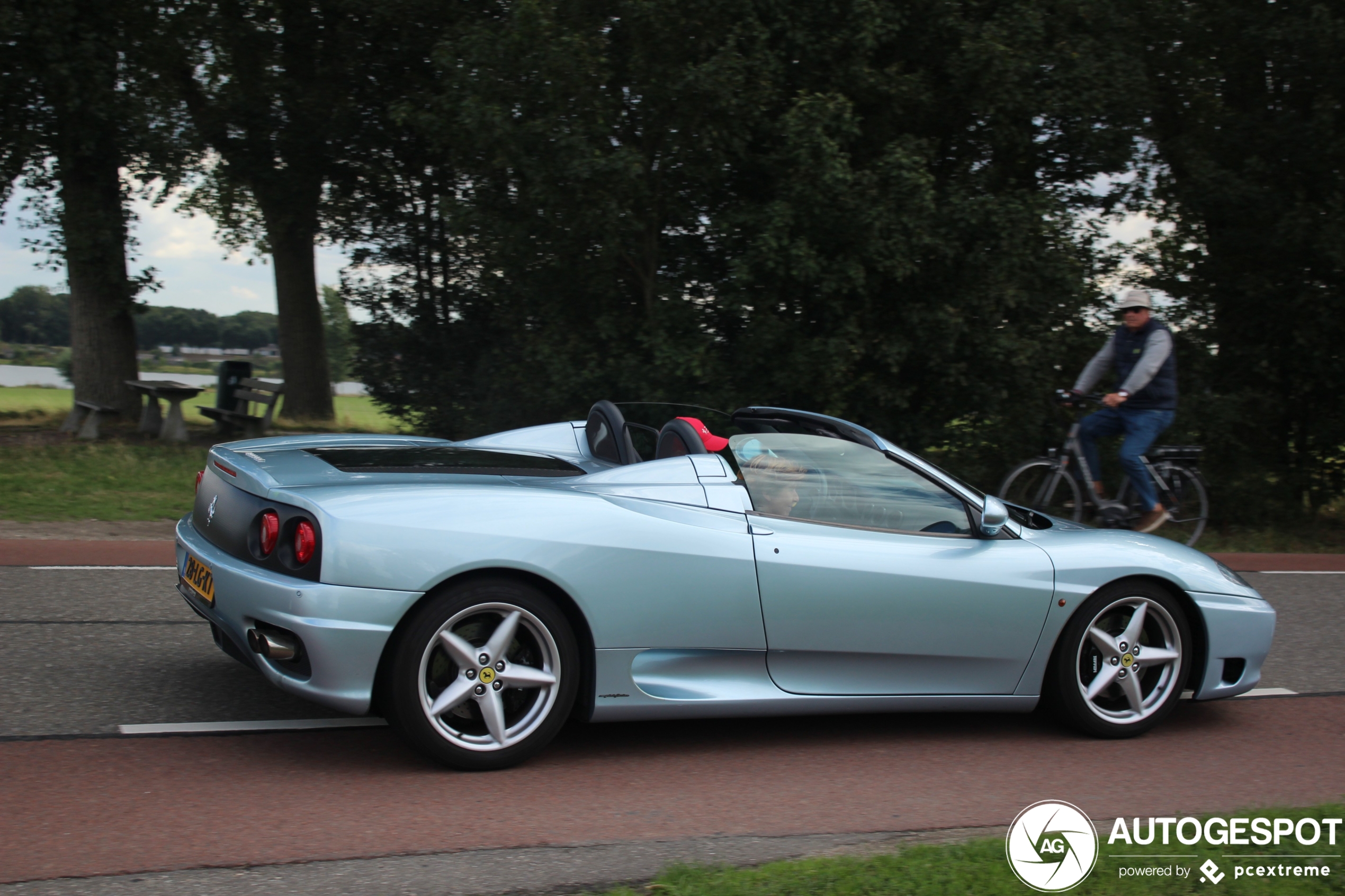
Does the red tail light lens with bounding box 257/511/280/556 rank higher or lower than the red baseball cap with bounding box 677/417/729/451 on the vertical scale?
lower

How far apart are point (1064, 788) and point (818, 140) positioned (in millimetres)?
8020

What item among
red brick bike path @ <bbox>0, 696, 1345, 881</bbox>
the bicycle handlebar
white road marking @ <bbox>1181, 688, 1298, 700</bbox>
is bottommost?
white road marking @ <bbox>1181, 688, 1298, 700</bbox>

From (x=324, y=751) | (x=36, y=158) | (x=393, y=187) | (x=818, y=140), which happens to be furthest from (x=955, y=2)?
(x=36, y=158)

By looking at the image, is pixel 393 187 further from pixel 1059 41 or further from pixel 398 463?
pixel 398 463

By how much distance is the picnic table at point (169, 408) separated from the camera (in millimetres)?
15609

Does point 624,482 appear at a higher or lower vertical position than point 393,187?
lower

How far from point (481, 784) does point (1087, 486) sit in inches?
254

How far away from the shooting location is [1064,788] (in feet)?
13.7

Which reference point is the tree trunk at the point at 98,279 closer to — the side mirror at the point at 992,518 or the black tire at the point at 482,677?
the black tire at the point at 482,677

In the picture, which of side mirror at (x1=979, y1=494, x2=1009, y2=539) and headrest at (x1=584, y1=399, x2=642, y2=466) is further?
headrest at (x1=584, y1=399, x2=642, y2=466)

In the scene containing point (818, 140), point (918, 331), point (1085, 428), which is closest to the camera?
point (1085, 428)

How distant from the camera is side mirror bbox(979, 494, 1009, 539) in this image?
462 cm

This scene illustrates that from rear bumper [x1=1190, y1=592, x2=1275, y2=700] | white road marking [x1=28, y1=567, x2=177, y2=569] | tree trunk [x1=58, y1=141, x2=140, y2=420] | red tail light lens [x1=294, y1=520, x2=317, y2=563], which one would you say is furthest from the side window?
tree trunk [x1=58, y1=141, x2=140, y2=420]

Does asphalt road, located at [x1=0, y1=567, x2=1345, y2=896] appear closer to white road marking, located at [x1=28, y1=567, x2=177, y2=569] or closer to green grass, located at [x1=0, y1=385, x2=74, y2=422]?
white road marking, located at [x1=28, y1=567, x2=177, y2=569]
